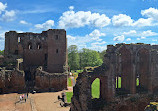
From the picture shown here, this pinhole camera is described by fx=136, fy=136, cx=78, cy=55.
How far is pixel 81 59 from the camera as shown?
50531mm

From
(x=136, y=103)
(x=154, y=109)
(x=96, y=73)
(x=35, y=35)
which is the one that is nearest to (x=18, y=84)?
(x=35, y=35)

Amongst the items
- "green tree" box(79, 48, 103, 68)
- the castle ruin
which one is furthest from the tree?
the castle ruin

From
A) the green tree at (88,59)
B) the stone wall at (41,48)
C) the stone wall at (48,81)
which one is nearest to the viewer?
the stone wall at (48,81)

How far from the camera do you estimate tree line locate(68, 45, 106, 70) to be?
1826 inches

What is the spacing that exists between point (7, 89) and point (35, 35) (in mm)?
12107

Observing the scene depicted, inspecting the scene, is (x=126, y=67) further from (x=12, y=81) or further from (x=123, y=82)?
(x=12, y=81)

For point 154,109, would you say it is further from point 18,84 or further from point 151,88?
point 18,84

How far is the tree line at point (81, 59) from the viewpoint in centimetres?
4638

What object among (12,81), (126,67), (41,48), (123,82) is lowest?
(12,81)

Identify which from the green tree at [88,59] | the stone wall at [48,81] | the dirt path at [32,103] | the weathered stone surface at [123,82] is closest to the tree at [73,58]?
the green tree at [88,59]

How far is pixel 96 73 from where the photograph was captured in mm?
12914

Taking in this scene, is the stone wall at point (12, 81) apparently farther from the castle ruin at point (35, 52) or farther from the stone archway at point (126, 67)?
the stone archway at point (126, 67)

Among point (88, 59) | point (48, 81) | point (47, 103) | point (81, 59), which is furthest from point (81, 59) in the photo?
point (47, 103)

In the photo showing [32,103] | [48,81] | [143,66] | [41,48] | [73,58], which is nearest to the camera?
[143,66]
